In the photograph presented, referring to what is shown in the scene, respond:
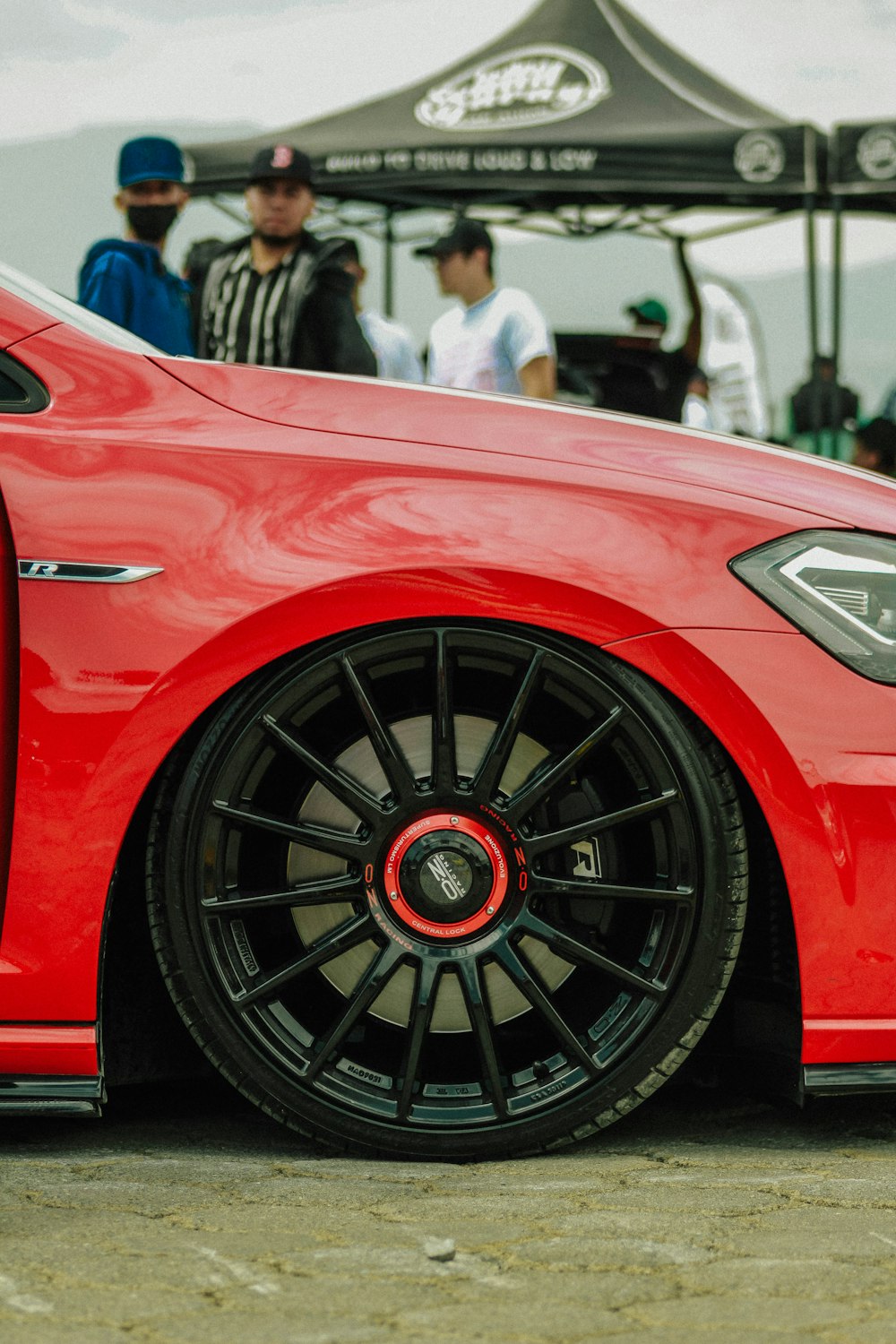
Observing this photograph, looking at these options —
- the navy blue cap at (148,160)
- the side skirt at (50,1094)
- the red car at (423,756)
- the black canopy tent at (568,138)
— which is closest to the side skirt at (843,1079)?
the red car at (423,756)

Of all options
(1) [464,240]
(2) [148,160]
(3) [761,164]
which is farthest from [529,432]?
Result: (3) [761,164]

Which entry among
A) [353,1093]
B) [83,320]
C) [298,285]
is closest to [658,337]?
[298,285]

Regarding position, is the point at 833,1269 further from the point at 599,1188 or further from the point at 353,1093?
the point at 353,1093

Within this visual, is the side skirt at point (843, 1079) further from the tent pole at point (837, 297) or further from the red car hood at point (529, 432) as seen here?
the tent pole at point (837, 297)

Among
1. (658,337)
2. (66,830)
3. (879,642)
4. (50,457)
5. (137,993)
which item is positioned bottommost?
(137,993)

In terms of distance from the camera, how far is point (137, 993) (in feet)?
7.91

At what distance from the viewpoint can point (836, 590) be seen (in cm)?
229

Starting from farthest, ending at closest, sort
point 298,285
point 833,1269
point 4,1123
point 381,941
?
point 298,285, point 4,1123, point 381,941, point 833,1269

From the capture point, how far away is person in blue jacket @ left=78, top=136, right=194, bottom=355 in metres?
4.29

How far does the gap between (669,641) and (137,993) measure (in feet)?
3.26

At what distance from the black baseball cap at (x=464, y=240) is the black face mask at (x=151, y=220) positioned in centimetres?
134

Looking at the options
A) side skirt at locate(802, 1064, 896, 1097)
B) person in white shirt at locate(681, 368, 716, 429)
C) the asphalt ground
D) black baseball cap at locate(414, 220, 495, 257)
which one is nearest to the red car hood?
side skirt at locate(802, 1064, 896, 1097)

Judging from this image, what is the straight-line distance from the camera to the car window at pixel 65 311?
2.51 metres

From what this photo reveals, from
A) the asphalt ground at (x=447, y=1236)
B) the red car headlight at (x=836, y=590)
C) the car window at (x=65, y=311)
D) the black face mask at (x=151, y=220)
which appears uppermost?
the black face mask at (x=151, y=220)
